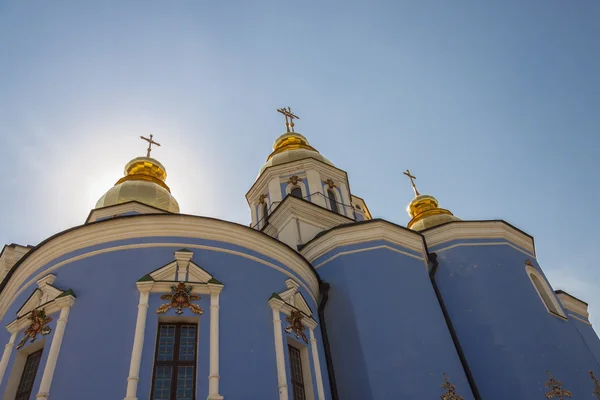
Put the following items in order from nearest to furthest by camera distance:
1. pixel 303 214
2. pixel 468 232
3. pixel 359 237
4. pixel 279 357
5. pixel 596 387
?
pixel 279 357 < pixel 596 387 < pixel 359 237 < pixel 468 232 < pixel 303 214

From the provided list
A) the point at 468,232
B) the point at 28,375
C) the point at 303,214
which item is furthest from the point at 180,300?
the point at 468,232

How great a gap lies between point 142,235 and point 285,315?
3198 mm

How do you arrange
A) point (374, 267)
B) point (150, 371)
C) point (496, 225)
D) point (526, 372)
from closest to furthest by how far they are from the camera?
point (150, 371) → point (526, 372) → point (374, 267) → point (496, 225)

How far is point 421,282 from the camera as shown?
12508mm

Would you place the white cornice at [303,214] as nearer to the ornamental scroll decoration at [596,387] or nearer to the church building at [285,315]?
the church building at [285,315]

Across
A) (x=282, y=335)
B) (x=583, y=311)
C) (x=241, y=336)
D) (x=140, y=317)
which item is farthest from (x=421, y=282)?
(x=583, y=311)

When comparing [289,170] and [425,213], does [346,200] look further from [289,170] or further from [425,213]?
[425,213]

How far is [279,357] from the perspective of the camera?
935 cm

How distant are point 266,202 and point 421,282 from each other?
730cm

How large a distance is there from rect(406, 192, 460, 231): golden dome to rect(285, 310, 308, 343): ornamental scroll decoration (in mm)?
9234

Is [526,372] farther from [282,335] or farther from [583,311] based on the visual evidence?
[583,311]

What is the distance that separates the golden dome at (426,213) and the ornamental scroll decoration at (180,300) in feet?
36.5

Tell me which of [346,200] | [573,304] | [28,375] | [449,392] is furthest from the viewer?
[346,200]

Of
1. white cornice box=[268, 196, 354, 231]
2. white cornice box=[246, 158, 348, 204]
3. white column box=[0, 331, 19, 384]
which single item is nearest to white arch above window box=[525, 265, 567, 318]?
white cornice box=[268, 196, 354, 231]
